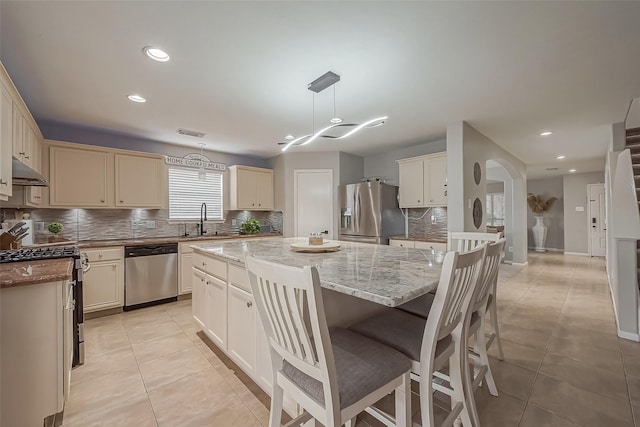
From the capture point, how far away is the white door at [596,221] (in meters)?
7.33

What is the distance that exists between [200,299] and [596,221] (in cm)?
1010

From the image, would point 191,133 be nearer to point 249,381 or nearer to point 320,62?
point 320,62

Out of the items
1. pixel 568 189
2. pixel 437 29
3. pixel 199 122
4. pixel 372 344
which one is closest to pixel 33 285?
pixel 372 344

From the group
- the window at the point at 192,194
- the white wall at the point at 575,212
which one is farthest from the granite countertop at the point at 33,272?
the white wall at the point at 575,212

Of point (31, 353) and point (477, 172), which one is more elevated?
point (477, 172)

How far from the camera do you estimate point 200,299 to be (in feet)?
8.63

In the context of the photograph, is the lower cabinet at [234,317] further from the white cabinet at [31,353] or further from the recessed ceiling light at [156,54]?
the recessed ceiling light at [156,54]

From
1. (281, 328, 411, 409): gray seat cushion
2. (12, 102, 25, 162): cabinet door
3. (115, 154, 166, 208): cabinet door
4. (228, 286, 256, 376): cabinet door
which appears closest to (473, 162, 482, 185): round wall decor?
(281, 328, 411, 409): gray seat cushion

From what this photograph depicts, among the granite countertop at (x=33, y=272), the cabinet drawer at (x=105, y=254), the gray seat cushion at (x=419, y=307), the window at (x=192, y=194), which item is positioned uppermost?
the window at (x=192, y=194)

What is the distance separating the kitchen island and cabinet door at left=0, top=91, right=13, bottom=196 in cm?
144

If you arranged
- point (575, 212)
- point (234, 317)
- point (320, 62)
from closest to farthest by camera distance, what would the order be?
point (234, 317) → point (320, 62) → point (575, 212)

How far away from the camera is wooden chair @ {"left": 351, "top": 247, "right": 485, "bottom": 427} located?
104 centimetres

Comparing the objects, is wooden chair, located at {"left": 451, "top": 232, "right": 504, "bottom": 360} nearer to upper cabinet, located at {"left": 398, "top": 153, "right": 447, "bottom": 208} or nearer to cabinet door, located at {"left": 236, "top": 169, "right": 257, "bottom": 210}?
upper cabinet, located at {"left": 398, "top": 153, "right": 447, "bottom": 208}

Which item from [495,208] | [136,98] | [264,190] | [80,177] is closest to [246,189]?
[264,190]
